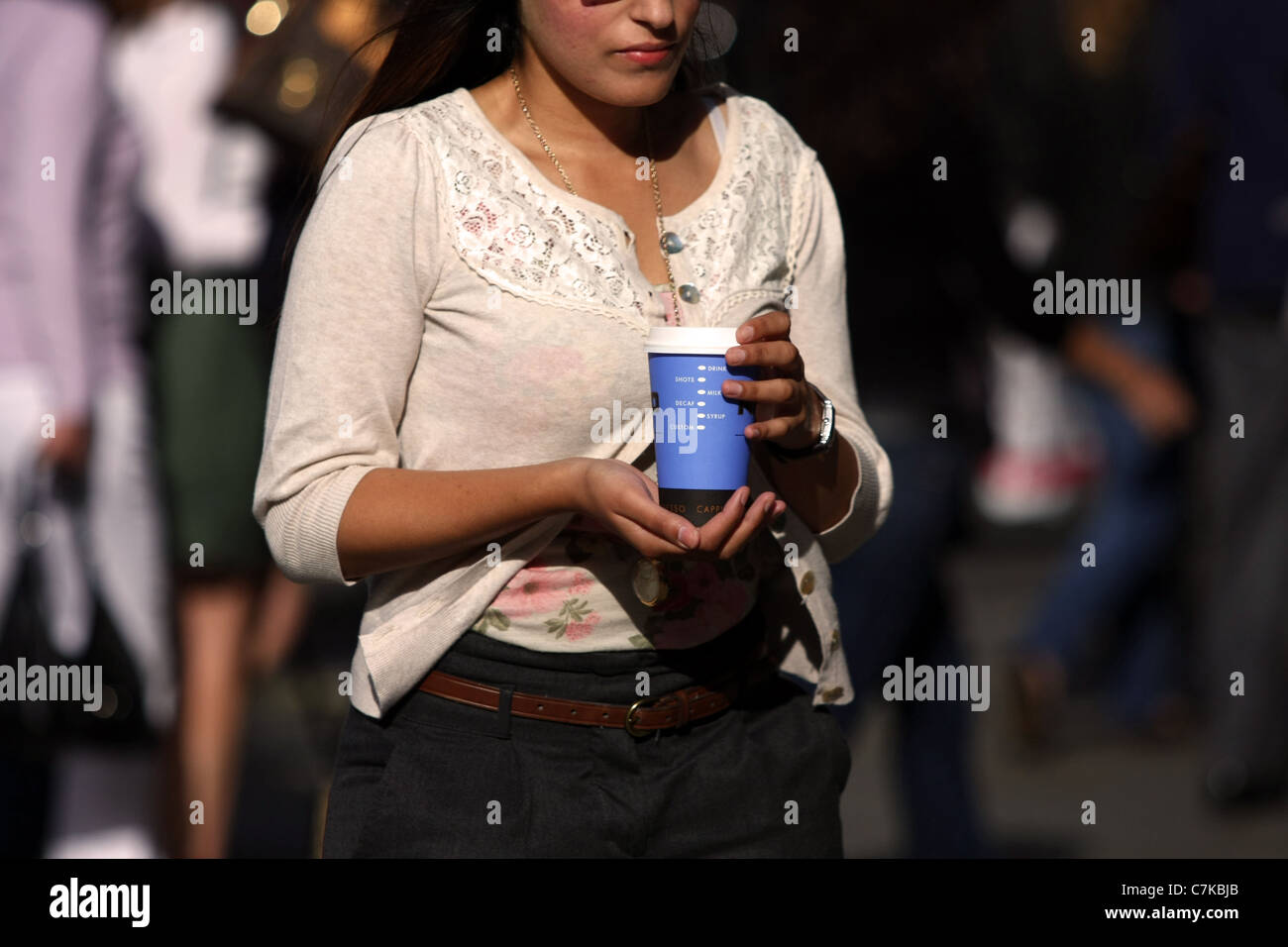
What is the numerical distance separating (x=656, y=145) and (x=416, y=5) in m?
0.39

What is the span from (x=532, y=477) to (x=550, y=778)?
0.40 m

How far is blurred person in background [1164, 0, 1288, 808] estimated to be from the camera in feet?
18.7

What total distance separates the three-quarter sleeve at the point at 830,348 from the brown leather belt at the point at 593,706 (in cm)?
30

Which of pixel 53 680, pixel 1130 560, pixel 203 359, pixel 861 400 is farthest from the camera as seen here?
pixel 1130 560

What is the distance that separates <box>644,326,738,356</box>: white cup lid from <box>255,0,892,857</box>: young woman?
0.16 ft

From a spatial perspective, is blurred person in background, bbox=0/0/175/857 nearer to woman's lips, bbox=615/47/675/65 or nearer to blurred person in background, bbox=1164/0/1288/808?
woman's lips, bbox=615/47/675/65

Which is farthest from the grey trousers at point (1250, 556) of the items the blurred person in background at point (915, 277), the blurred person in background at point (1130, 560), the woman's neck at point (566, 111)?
the woman's neck at point (566, 111)

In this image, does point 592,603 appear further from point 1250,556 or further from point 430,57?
point 1250,556

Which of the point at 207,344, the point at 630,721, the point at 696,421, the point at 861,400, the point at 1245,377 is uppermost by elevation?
the point at 207,344

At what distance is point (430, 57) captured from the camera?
99.8 inches

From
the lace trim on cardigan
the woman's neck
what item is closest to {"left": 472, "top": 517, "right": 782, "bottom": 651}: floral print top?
the lace trim on cardigan

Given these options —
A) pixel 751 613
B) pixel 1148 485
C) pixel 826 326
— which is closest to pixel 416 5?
pixel 826 326

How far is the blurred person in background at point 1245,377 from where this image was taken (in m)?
5.71

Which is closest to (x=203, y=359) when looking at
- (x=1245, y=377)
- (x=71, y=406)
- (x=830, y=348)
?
(x=71, y=406)
